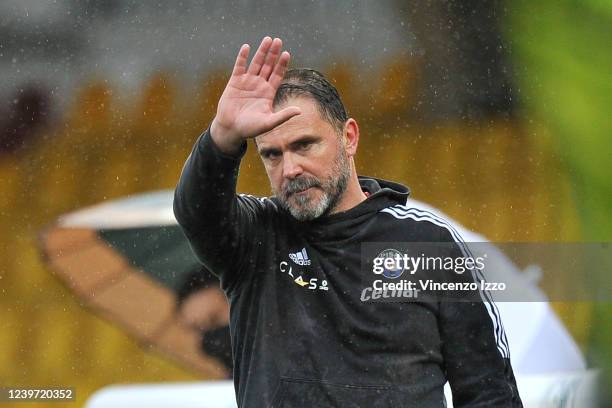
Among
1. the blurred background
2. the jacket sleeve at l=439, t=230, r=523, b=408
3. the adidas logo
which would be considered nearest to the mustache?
the adidas logo

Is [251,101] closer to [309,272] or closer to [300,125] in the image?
[300,125]

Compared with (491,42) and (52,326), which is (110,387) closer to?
(52,326)

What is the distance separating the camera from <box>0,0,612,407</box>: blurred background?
264cm

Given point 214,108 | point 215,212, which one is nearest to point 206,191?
point 215,212

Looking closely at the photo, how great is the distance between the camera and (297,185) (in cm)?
164

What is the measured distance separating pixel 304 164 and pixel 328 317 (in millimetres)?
268

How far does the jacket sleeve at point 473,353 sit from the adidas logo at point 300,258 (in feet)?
0.80

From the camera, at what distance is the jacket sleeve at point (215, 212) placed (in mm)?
1550

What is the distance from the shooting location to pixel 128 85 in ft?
8.82

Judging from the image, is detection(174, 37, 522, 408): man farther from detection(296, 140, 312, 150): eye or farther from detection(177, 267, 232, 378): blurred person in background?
detection(177, 267, 232, 378): blurred person in background

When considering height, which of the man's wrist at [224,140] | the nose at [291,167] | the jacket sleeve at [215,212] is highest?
the man's wrist at [224,140]

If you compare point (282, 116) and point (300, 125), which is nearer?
point (282, 116)

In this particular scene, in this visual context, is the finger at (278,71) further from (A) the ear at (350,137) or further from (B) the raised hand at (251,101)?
(A) the ear at (350,137)

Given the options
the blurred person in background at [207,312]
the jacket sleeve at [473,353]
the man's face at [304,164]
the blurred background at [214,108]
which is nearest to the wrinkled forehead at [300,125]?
the man's face at [304,164]
